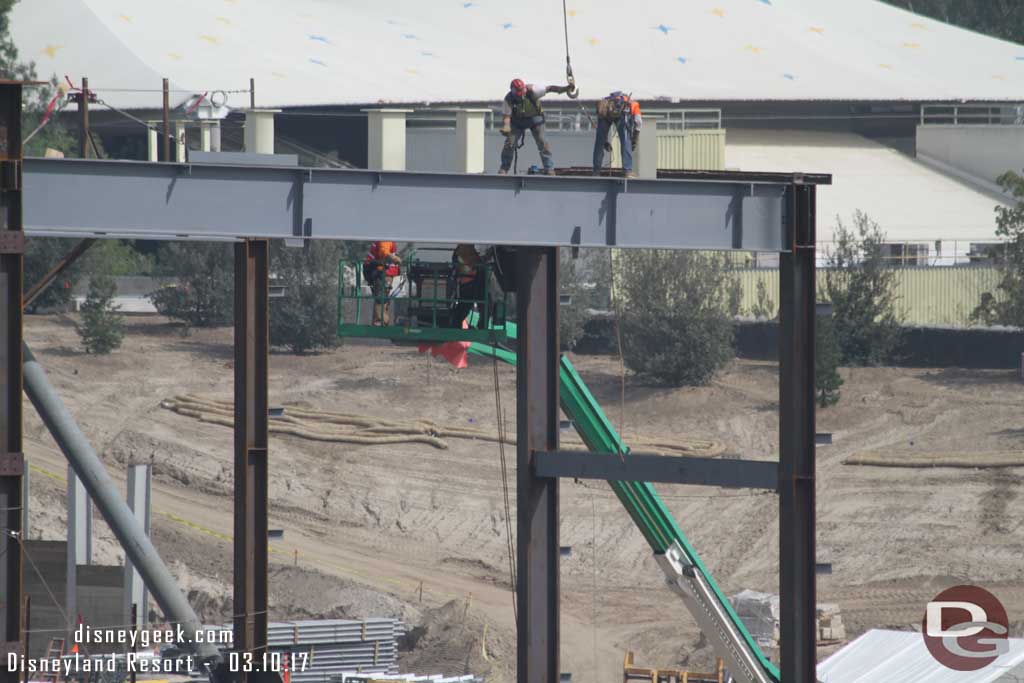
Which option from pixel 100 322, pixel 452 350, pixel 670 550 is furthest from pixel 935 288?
pixel 452 350

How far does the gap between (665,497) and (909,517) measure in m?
5.74

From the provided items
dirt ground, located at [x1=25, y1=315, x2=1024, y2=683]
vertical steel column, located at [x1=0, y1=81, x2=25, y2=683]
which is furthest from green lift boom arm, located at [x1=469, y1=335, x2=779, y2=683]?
dirt ground, located at [x1=25, y1=315, x2=1024, y2=683]

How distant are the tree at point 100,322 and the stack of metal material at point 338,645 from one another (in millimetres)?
20720

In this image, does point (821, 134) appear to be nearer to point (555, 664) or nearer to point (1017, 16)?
point (1017, 16)

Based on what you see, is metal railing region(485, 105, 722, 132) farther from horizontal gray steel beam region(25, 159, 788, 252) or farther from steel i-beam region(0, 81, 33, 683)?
steel i-beam region(0, 81, 33, 683)

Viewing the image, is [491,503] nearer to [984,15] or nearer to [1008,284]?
[1008,284]

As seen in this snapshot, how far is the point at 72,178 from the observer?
17.9 m

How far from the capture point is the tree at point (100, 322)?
5009 cm

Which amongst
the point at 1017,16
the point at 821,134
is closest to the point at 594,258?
the point at 821,134

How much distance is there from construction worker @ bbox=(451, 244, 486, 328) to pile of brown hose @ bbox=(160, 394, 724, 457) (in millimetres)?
21628

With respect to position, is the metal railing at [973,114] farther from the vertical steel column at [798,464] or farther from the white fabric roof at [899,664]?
the vertical steel column at [798,464]

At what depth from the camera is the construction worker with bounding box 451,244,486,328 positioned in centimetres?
2238

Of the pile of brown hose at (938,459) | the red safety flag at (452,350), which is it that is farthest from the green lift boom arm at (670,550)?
the pile of brown hose at (938,459)

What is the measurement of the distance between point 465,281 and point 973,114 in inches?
2232
